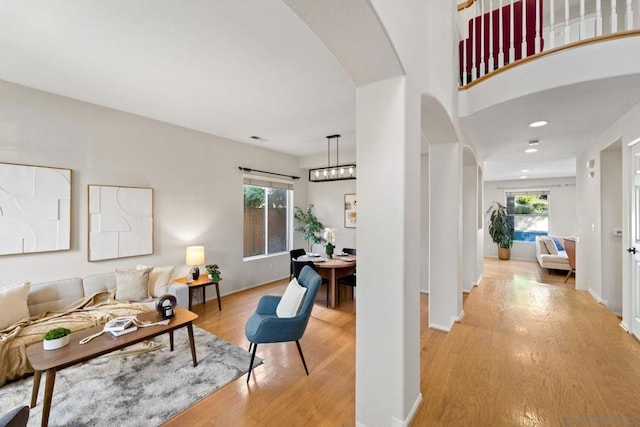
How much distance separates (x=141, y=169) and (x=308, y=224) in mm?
3439

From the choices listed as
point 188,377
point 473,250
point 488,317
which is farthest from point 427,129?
point 188,377

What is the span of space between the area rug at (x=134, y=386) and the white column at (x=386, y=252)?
1324 mm

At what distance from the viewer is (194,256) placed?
13.2 ft

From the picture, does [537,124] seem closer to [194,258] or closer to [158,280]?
[194,258]

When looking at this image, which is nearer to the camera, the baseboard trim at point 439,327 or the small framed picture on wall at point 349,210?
the baseboard trim at point 439,327

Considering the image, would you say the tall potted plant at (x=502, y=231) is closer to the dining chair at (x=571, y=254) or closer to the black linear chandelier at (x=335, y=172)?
the dining chair at (x=571, y=254)

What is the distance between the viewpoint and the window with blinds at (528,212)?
7.87 meters

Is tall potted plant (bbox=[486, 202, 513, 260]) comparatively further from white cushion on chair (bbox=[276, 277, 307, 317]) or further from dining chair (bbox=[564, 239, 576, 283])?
white cushion on chair (bbox=[276, 277, 307, 317])

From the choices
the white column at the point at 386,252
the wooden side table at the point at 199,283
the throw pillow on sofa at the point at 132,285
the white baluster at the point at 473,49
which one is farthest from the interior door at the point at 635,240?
the throw pillow on sofa at the point at 132,285

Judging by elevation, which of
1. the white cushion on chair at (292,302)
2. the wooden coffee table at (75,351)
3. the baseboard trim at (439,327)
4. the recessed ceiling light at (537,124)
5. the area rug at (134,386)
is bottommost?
the area rug at (134,386)

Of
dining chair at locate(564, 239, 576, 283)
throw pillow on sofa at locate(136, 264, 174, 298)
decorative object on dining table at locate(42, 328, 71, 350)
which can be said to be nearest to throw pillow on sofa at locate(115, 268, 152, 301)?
throw pillow on sofa at locate(136, 264, 174, 298)

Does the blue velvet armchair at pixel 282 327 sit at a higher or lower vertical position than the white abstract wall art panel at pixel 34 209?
lower

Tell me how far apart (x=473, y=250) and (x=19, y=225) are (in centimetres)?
620

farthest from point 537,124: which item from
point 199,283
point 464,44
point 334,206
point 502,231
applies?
point 502,231
